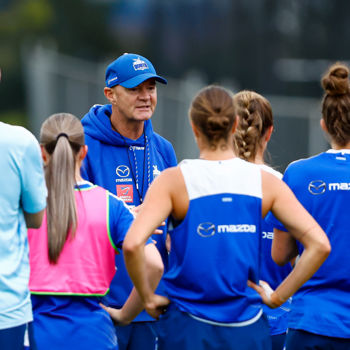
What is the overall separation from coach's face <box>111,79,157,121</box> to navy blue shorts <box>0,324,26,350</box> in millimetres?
1845

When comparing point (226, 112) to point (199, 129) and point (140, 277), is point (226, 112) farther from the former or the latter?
point (140, 277)

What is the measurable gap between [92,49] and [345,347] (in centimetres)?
3742

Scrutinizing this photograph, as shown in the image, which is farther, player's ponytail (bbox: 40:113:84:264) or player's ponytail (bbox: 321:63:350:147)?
player's ponytail (bbox: 321:63:350:147)

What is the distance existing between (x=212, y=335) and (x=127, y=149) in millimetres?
1740

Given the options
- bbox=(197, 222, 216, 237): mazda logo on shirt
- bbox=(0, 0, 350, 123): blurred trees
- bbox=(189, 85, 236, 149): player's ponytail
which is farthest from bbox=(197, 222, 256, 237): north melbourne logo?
bbox=(0, 0, 350, 123): blurred trees

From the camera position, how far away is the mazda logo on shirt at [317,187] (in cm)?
456

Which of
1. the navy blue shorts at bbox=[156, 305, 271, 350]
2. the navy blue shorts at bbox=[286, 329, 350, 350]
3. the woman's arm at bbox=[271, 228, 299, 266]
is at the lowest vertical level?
the navy blue shorts at bbox=[286, 329, 350, 350]

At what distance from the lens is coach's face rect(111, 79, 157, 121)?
5438 millimetres

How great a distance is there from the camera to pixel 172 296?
412 cm

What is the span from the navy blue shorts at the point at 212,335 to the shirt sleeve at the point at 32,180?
0.78 metres

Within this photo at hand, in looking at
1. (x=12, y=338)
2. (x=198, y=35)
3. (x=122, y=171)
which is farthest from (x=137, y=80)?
(x=198, y=35)

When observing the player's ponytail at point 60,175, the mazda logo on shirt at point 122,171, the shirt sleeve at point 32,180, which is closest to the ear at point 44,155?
the player's ponytail at point 60,175

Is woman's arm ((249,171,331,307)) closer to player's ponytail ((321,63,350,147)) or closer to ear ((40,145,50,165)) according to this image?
player's ponytail ((321,63,350,147))

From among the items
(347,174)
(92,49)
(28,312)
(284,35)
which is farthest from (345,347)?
(92,49)
